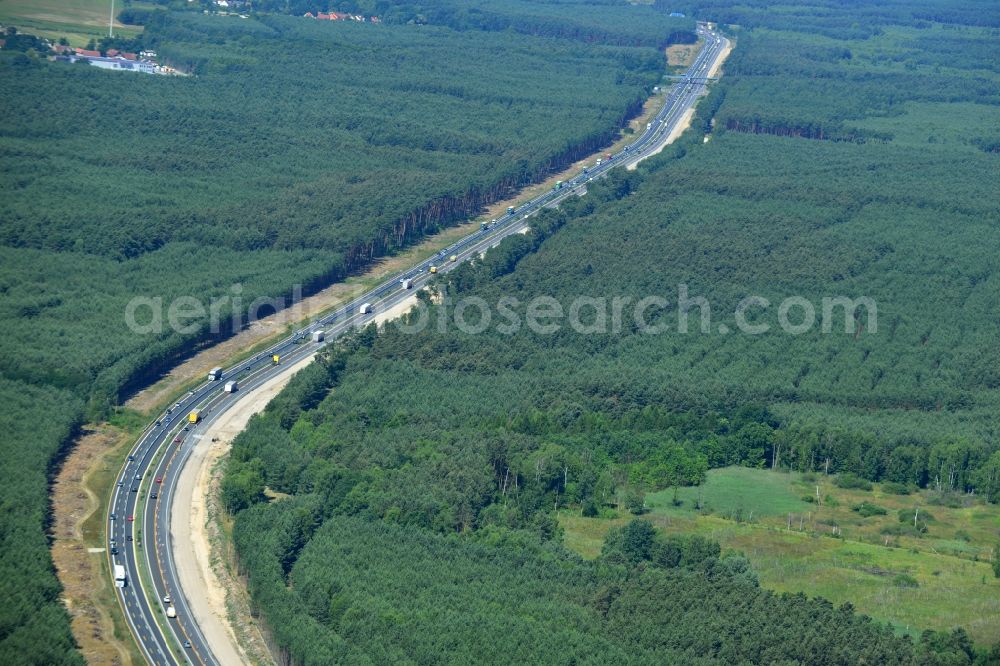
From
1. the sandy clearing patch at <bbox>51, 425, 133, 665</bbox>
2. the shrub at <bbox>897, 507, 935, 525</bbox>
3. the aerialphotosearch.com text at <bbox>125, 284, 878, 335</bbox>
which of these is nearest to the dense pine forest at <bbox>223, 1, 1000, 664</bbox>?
the aerialphotosearch.com text at <bbox>125, 284, 878, 335</bbox>

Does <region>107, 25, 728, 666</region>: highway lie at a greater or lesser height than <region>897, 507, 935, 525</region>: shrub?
lesser

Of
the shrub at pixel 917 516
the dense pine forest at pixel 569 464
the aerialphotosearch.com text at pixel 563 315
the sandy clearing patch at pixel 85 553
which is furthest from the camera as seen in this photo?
the aerialphotosearch.com text at pixel 563 315

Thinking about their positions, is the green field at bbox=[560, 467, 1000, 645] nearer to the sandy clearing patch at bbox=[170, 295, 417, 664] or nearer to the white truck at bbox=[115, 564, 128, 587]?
the sandy clearing patch at bbox=[170, 295, 417, 664]

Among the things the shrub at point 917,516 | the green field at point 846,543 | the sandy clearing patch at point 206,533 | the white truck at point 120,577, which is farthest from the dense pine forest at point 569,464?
the white truck at point 120,577

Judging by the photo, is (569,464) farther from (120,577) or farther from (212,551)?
(120,577)

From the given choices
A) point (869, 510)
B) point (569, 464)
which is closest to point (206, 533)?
point (569, 464)

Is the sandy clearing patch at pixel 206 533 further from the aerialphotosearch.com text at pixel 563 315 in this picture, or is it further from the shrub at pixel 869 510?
the shrub at pixel 869 510

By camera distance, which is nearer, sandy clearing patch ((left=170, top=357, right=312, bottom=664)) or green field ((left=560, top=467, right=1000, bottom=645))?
green field ((left=560, top=467, right=1000, bottom=645))

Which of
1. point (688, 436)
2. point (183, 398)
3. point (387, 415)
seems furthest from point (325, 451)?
point (688, 436)
